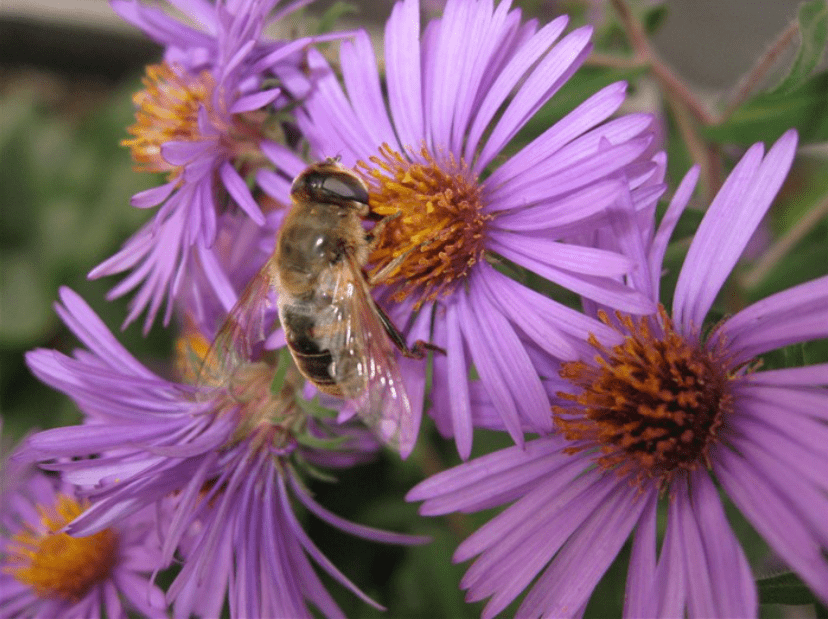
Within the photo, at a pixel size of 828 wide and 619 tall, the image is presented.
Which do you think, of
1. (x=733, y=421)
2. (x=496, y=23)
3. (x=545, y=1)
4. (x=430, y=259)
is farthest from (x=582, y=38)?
(x=545, y=1)

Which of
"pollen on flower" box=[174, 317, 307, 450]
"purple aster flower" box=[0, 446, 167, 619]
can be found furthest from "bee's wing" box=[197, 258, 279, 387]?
"purple aster flower" box=[0, 446, 167, 619]

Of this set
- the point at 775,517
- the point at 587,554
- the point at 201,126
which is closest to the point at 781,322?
the point at 775,517

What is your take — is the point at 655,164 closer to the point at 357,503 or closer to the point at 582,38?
the point at 582,38

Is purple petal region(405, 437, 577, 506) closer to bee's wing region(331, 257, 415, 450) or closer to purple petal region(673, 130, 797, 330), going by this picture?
bee's wing region(331, 257, 415, 450)

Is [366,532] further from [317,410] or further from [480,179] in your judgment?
[480,179]

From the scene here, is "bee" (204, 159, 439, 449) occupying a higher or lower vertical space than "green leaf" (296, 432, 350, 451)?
higher
